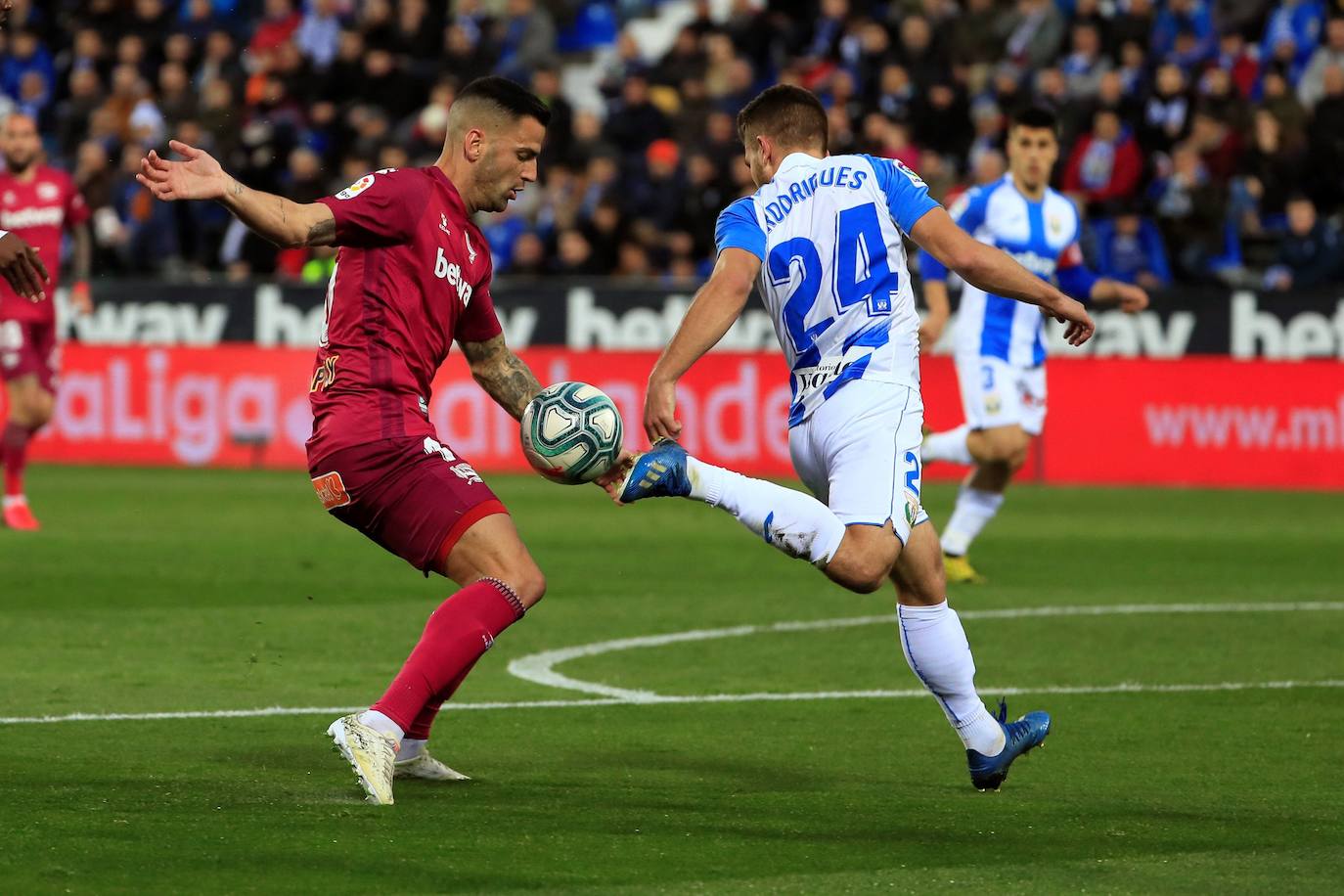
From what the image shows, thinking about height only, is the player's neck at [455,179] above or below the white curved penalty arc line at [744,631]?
above

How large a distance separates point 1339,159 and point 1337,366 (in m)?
3.30

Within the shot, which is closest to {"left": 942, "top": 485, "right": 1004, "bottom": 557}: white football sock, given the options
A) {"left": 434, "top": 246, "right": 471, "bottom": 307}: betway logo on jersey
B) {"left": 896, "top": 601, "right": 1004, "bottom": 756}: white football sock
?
{"left": 896, "top": 601, "right": 1004, "bottom": 756}: white football sock

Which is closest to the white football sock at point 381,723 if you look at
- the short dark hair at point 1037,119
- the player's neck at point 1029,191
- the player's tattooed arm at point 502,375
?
the player's tattooed arm at point 502,375

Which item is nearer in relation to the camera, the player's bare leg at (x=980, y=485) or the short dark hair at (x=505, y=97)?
the short dark hair at (x=505, y=97)

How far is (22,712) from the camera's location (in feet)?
26.3

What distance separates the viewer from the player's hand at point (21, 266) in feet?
21.8

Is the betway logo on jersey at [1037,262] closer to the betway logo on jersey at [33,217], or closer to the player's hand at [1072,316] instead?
the player's hand at [1072,316]

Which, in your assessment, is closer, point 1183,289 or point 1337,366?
point 1337,366

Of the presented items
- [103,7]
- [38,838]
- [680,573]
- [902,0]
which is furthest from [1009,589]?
[103,7]

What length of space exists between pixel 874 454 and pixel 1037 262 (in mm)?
6281

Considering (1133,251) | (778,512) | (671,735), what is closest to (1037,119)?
(671,735)

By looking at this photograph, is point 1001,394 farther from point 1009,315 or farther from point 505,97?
point 505,97

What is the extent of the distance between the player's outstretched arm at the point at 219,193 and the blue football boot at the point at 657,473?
1.17 metres

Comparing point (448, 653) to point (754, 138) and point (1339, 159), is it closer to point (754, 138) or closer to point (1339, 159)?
point (754, 138)
